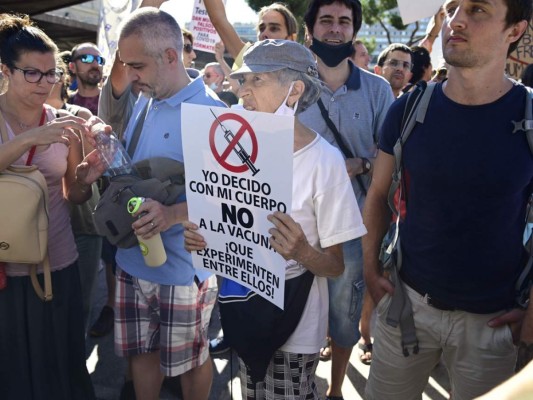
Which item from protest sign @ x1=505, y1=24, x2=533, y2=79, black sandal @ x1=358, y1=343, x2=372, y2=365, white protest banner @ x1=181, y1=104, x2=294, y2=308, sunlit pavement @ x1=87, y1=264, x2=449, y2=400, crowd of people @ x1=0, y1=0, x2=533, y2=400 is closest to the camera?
white protest banner @ x1=181, y1=104, x2=294, y2=308

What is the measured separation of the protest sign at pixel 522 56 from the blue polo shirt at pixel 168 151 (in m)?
2.61

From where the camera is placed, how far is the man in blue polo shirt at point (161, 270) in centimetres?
227

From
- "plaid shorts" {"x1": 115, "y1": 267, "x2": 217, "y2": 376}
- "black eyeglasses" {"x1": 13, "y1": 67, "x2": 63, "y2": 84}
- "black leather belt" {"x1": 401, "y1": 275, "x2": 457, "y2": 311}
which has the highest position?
"black eyeglasses" {"x1": 13, "y1": 67, "x2": 63, "y2": 84}

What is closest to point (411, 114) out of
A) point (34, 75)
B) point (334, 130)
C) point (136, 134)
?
point (334, 130)

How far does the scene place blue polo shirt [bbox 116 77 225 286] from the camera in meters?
2.32

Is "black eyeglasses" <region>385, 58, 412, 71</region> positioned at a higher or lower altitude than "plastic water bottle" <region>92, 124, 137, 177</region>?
higher

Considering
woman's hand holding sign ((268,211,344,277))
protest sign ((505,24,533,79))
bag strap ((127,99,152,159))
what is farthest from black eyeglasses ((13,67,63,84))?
protest sign ((505,24,533,79))

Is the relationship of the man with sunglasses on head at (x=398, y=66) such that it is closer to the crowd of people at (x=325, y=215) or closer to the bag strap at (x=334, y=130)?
the crowd of people at (x=325, y=215)

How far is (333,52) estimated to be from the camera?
274 centimetres

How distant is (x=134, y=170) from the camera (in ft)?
7.66

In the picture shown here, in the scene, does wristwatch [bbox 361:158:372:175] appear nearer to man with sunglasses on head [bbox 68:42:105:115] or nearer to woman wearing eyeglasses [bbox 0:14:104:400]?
woman wearing eyeglasses [bbox 0:14:104:400]

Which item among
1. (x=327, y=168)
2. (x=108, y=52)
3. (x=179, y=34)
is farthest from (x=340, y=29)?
(x=108, y=52)

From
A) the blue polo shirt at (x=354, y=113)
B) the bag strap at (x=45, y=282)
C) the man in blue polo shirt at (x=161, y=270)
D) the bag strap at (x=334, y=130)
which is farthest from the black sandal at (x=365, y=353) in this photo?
the bag strap at (x=45, y=282)

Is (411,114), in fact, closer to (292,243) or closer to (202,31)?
(292,243)
